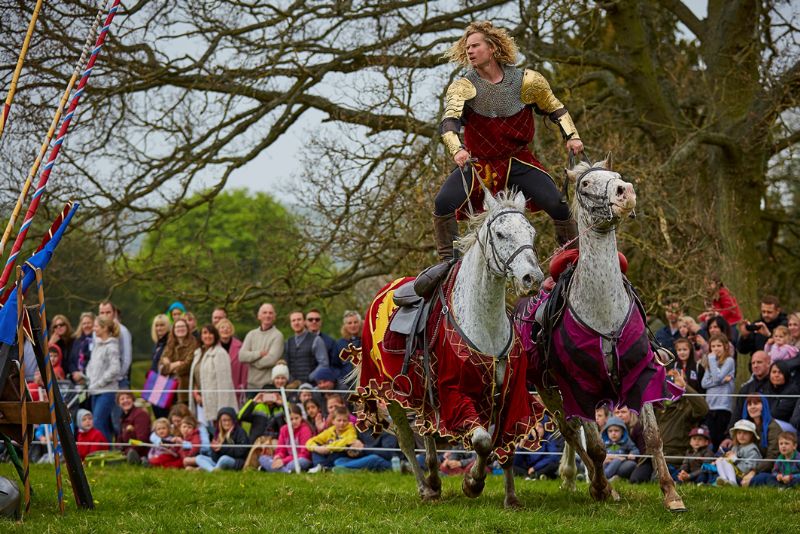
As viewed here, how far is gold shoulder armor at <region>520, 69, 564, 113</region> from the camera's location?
7.91 metres

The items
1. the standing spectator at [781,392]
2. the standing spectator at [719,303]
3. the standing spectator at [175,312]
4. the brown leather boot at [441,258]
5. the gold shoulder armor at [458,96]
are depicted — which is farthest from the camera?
the standing spectator at [175,312]

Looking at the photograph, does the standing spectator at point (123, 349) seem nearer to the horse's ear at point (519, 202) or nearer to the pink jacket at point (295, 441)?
the pink jacket at point (295, 441)

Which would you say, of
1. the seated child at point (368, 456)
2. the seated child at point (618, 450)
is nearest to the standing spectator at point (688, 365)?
the seated child at point (618, 450)

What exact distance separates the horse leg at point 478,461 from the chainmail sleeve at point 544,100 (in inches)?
92.0

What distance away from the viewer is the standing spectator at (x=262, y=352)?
12742mm

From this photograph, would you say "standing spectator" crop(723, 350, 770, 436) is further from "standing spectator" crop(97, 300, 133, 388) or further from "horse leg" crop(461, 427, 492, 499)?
"standing spectator" crop(97, 300, 133, 388)

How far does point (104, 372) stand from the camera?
43.0 feet

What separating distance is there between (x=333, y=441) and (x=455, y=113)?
17.0 feet

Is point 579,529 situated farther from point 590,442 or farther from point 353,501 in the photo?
point 353,501

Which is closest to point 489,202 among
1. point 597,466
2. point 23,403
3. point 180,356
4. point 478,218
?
point 478,218

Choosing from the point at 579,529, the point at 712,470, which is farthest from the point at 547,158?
the point at 579,529

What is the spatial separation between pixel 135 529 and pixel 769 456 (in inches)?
227

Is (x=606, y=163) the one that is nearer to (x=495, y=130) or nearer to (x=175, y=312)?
(x=495, y=130)

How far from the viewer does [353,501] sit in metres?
8.45
